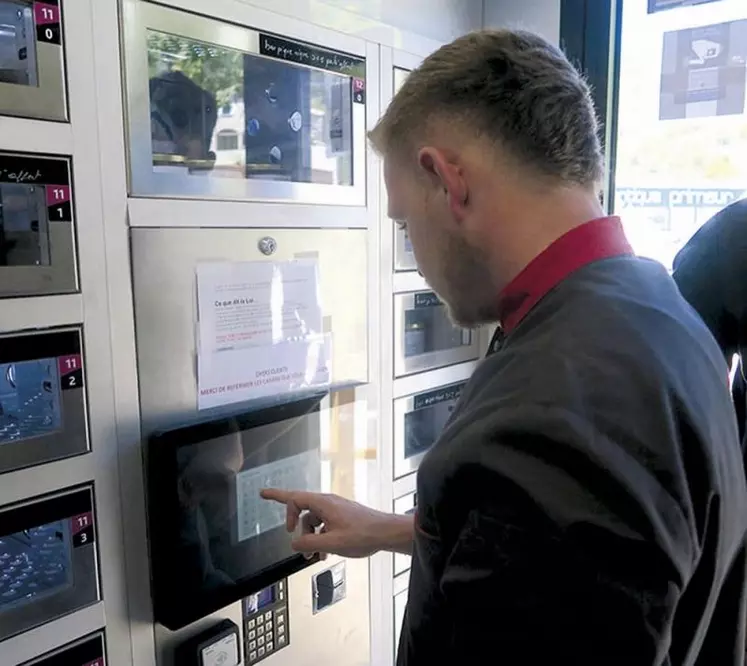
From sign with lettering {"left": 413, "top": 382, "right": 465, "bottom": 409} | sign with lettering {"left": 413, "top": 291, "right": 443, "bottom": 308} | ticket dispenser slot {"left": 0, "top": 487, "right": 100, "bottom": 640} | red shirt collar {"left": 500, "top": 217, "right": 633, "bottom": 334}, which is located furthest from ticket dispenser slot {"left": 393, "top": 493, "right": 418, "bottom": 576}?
red shirt collar {"left": 500, "top": 217, "right": 633, "bottom": 334}

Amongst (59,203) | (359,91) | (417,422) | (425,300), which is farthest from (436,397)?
(59,203)

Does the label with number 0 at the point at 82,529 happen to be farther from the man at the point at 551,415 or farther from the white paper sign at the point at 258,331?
the man at the point at 551,415

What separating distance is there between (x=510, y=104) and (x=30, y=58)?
645 mm

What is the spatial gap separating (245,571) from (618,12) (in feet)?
5.15

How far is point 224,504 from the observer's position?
1.28 meters

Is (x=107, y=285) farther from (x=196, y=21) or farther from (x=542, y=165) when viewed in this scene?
(x=542, y=165)

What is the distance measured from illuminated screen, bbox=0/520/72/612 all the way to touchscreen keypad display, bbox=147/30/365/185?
58 cm

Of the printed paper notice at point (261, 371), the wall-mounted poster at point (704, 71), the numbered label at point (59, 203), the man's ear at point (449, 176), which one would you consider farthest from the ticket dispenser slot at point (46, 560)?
the wall-mounted poster at point (704, 71)

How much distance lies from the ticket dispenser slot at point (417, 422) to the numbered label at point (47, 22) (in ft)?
3.25

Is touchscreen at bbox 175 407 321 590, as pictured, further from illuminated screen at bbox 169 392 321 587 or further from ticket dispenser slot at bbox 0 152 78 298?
ticket dispenser slot at bbox 0 152 78 298

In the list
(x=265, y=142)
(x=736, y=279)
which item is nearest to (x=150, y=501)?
(x=265, y=142)

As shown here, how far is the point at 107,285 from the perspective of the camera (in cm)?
108

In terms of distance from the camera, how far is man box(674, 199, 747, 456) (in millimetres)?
1140

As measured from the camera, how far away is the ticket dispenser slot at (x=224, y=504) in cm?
118
